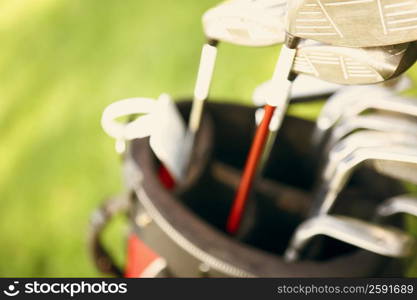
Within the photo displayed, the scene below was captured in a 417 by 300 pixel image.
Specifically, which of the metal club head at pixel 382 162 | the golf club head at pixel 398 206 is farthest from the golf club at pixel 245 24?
the golf club head at pixel 398 206

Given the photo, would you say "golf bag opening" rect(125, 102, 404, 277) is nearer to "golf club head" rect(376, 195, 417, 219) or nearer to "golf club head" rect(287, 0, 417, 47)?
"golf club head" rect(376, 195, 417, 219)

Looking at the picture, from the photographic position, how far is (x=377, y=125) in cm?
82

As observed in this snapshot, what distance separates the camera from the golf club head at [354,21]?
0.52 metres

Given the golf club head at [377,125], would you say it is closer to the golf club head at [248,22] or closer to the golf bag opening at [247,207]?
the golf bag opening at [247,207]

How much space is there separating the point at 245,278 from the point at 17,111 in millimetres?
1154

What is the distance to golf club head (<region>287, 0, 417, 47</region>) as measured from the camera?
52 centimetres

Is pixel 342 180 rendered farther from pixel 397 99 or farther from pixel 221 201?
pixel 221 201

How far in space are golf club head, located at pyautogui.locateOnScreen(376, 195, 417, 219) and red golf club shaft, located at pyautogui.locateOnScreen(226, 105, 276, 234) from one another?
233mm

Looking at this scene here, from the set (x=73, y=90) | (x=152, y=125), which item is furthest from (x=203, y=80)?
(x=73, y=90)

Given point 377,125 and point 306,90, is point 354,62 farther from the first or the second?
point 306,90

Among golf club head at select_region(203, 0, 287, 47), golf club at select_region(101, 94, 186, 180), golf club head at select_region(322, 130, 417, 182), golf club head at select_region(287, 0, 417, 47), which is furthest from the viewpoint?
golf club at select_region(101, 94, 186, 180)

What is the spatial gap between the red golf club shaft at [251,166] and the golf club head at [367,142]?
116 mm

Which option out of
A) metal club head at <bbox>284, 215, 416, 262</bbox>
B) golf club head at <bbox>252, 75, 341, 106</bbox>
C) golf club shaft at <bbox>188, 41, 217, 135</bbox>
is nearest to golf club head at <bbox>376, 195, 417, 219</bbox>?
metal club head at <bbox>284, 215, 416, 262</bbox>

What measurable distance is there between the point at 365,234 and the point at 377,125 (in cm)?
18
